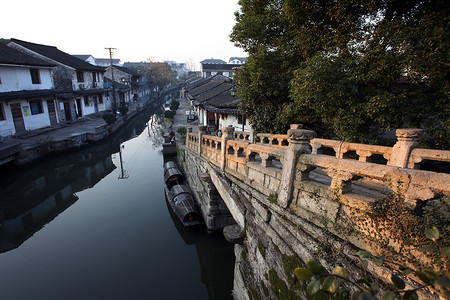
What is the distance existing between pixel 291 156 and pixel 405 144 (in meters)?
2.38

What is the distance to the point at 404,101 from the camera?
6836mm

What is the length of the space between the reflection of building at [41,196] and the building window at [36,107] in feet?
26.6

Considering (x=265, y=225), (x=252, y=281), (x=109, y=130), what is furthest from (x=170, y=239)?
(x=109, y=130)

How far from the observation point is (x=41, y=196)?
59.6 feet

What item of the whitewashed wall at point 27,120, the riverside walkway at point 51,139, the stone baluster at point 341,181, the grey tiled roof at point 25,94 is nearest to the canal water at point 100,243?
the riverside walkway at point 51,139

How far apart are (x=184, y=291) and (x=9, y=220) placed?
1319 centimetres

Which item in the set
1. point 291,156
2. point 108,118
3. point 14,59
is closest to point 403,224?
point 291,156

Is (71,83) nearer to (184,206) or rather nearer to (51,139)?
(51,139)

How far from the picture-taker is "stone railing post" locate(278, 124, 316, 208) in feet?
15.2

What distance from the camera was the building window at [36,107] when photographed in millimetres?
26266

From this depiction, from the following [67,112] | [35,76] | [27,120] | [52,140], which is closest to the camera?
[52,140]

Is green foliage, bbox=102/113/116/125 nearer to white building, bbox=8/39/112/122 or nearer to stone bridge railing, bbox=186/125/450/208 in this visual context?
white building, bbox=8/39/112/122

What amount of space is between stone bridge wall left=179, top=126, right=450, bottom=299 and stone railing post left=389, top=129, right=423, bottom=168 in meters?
0.02

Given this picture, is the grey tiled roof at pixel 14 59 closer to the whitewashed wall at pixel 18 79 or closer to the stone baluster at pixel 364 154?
the whitewashed wall at pixel 18 79
